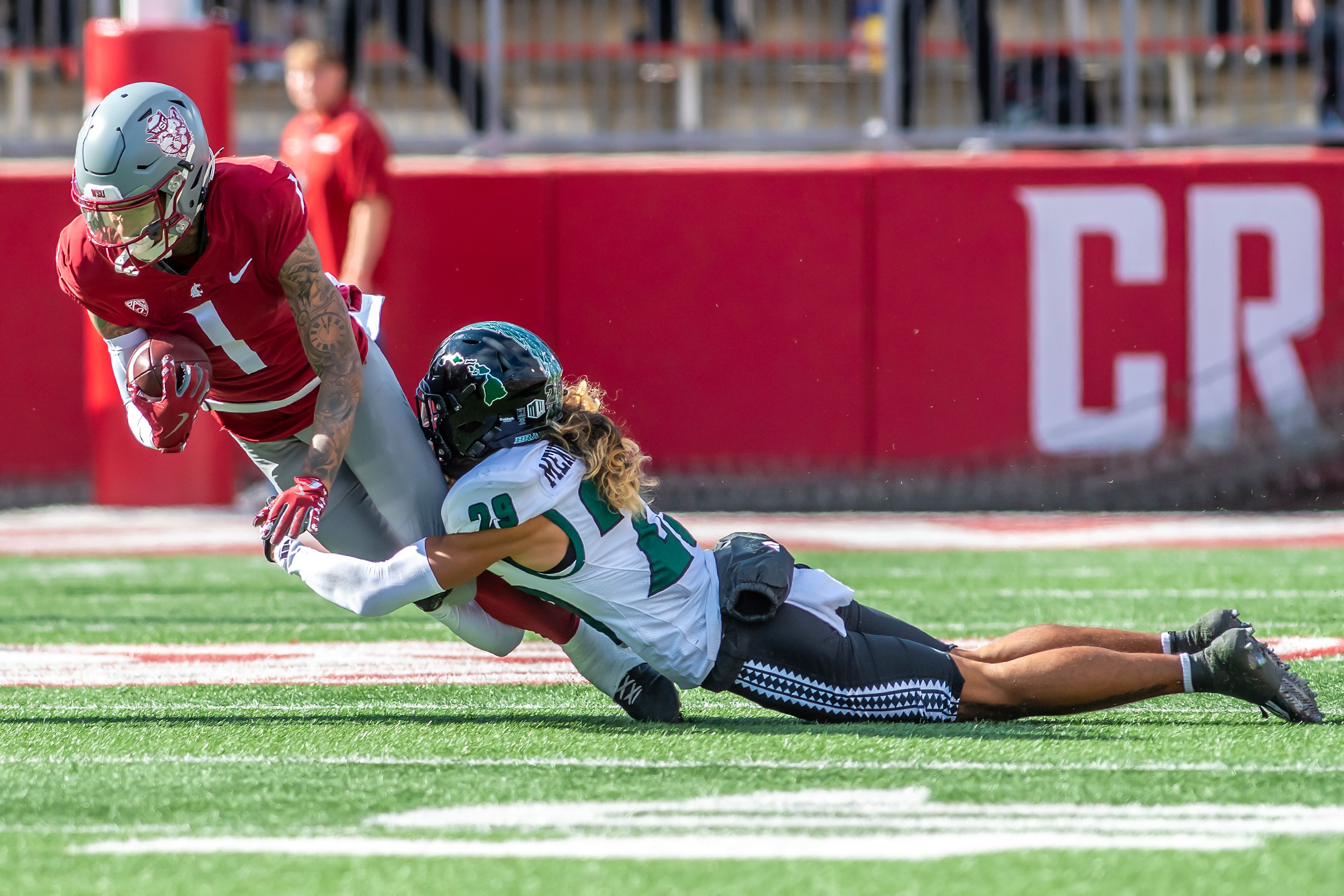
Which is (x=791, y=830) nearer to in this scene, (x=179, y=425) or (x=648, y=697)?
(x=648, y=697)

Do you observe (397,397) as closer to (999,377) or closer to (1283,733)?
(1283,733)

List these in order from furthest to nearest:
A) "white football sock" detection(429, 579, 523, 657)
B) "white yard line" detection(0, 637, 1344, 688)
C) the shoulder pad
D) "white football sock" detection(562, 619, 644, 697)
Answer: "white yard line" detection(0, 637, 1344, 688) → "white football sock" detection(429, 579, 523, 657) → "white football sock" detection(562, 619, 644, 697) → the shoulder pad

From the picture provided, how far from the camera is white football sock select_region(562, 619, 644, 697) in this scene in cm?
452

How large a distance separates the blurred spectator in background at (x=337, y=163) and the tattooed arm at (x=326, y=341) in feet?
14.8

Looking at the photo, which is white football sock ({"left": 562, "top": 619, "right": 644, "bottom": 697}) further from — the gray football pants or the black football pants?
the gray football pants

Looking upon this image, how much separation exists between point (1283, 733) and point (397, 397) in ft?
7.63

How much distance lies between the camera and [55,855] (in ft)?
10.6

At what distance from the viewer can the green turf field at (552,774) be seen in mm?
3047

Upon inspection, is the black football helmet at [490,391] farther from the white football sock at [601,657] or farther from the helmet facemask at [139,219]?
the helmet facemask at [139,219]

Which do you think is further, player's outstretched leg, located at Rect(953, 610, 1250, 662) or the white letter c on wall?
the white letter c on wall

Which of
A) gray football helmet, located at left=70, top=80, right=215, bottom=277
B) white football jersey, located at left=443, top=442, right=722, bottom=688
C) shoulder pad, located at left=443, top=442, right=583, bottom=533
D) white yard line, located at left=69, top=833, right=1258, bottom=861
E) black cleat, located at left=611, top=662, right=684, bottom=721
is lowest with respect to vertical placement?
black cleat, located at left=611, top=662, right=684, bottom=721

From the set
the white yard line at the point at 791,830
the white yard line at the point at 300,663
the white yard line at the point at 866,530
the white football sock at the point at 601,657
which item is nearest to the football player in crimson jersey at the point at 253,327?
the white football sock at the point at 601,657

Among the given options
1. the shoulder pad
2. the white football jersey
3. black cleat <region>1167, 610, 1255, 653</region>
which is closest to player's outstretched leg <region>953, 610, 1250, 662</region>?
black cleat <region>1167, 610, 1255, 653</region>

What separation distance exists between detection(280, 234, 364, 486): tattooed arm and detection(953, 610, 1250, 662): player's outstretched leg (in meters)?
1.56
